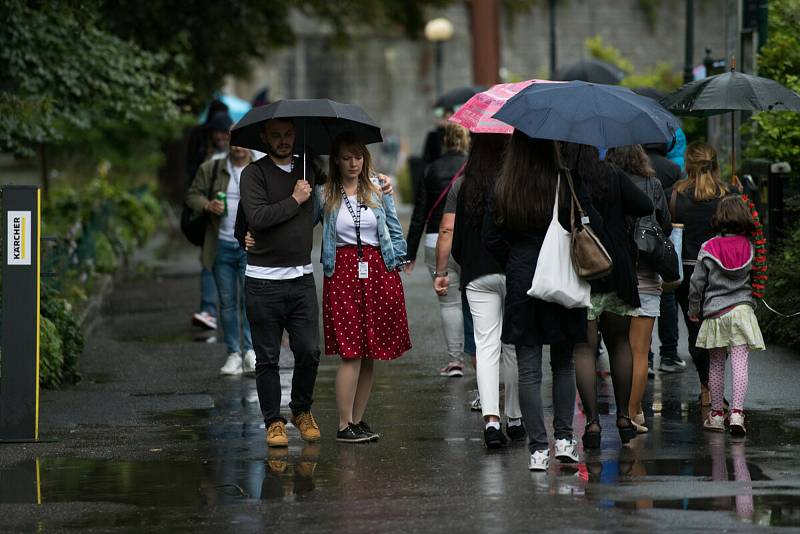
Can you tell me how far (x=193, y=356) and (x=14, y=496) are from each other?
17.7 feet

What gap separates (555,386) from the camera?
820 centimetres

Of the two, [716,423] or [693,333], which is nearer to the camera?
[716,423]

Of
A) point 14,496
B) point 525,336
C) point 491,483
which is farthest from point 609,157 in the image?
point 14,496

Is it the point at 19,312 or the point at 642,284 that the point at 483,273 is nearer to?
the point at 642,284

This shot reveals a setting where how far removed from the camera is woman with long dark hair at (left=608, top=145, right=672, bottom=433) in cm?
912

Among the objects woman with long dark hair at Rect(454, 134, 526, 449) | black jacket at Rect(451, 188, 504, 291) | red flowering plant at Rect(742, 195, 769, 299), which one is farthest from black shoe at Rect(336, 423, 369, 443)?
red flowering plant at Rect(742, 195, 769, 299)

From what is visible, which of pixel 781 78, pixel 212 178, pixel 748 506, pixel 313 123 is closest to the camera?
pixel 748 506

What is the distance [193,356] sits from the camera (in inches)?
510

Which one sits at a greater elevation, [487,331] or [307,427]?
[487,331]

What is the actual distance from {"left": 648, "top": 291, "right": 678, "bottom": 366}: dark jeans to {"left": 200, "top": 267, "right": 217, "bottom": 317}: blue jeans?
4.66 meters

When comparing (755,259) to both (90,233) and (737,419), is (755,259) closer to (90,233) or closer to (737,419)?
(737,419)

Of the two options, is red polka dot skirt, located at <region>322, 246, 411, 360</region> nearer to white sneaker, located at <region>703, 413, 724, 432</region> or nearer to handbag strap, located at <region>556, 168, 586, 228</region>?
handbag strap, located at <region>556, 168, 586, 228</region>

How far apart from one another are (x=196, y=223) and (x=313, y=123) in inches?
132

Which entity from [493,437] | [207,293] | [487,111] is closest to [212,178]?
[207,293]
